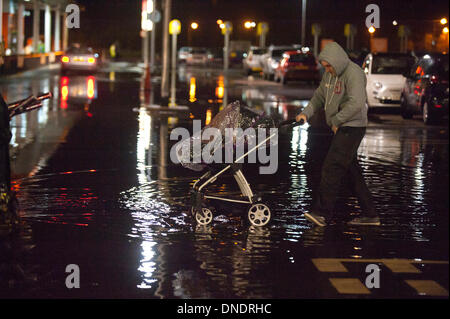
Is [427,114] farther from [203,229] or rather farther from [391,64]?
[203,229]

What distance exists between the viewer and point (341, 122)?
31.9 ft

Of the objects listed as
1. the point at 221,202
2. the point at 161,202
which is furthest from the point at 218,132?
the point at 161,202

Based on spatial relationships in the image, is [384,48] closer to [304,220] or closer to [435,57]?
[435,57]

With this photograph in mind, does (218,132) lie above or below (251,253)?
above

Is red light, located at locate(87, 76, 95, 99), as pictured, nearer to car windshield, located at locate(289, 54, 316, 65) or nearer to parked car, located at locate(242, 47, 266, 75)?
car windshield, located at locate(289, 54, 316, 65)

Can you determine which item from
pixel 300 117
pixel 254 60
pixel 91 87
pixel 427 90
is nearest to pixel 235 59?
pixel 254 60

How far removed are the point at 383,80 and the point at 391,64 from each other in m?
1.84

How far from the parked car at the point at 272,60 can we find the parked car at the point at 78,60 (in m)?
8.58

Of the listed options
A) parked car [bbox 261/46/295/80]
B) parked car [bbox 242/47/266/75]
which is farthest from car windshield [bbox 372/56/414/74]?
parked car [bbox 242/47/266/75]

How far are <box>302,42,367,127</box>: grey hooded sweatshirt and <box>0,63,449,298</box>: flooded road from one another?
1055 millimetres

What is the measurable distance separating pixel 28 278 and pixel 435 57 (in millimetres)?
19487

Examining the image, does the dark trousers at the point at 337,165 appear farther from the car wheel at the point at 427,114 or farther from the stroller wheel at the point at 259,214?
the car wheel at the point at 427,114

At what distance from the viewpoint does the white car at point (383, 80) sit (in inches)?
1040

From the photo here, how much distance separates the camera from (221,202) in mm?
10430
